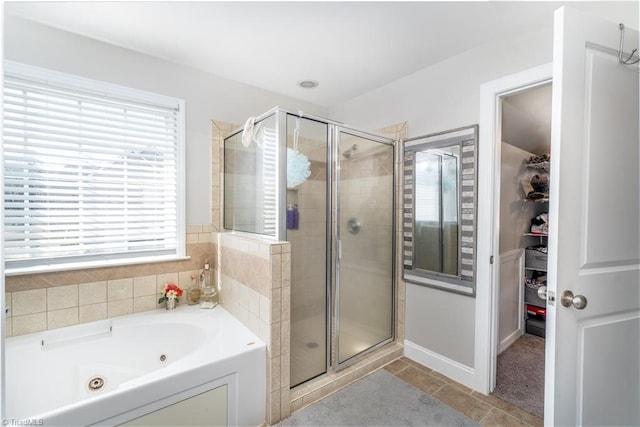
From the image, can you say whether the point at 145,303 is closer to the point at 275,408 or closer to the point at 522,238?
the point at 275,408

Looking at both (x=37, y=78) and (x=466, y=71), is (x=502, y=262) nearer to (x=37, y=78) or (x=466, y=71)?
(x=466, y=71)

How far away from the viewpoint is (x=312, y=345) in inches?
82.6

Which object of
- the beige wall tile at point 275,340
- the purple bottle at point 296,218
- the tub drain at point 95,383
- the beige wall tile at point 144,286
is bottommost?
the tub drain at point 95,383

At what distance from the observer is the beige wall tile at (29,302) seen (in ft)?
5.74

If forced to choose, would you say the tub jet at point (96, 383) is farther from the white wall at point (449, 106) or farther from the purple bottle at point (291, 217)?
the white wall at point (449, 106)

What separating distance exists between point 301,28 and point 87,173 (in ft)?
5.75

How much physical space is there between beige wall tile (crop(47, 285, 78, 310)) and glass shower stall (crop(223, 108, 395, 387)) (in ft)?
3.61

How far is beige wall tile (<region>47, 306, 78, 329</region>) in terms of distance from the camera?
1.85m

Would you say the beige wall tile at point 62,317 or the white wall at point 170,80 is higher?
the white wall at point 170,80

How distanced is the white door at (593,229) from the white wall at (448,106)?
2.24ft

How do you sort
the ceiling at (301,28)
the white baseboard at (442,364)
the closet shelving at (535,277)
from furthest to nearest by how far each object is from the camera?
the closet shelving at (535,277), the white baseboard at (442,364), the ceiling at (301,28)

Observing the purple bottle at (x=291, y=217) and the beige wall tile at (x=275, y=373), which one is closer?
the beige wall tile at (x=275, y=373)

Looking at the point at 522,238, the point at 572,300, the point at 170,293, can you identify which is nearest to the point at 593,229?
the point at 572,300

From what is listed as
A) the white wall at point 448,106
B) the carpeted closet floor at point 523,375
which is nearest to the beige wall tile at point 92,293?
the white wall at point 448,106
